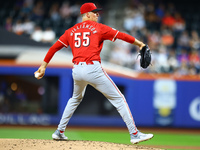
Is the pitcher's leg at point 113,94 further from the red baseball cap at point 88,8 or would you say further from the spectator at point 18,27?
the spectator at point 18,27

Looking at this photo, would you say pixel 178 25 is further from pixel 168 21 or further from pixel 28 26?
pixel 28 26

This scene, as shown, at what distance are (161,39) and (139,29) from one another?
32.9 inches

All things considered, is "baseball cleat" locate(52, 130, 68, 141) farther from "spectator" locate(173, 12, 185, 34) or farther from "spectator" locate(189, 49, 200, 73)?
"spectator" locate(173, 12, 185, 34)

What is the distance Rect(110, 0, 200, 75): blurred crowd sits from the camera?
38.0 feet

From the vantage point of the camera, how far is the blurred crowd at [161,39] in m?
11.6

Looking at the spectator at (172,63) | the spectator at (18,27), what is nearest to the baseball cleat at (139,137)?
the spectator at (172,63)

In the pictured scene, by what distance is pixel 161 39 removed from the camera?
1314 cm

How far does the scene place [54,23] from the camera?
1388cm

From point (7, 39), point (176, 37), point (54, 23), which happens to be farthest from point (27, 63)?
point (176, 37)

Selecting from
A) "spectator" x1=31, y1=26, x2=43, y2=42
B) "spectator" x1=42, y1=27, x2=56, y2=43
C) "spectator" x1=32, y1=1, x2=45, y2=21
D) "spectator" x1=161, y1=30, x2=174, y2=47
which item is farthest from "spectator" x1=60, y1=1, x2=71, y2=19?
"spectator" x1=161, y1=30, x2=174, y2=47

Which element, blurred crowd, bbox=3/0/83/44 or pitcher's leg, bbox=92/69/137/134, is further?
blurred crowd, bbox=3/0/83/44

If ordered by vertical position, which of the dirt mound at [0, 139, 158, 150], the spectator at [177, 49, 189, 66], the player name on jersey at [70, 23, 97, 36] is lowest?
the dirt mound at [0, 139, 158, 150]

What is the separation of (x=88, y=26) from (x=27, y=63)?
649 centimetres

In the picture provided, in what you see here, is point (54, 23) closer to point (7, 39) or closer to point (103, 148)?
point (7, 39)
